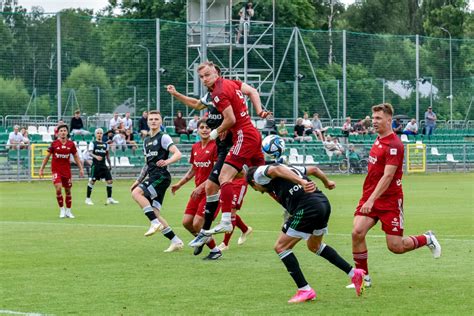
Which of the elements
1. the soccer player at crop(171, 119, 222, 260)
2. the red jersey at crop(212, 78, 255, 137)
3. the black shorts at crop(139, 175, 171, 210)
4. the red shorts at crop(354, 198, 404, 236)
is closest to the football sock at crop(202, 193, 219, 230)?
the soccer player at crop(171, 119, 222, 260)

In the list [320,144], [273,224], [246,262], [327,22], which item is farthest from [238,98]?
[327,22]

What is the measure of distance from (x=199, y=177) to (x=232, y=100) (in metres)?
2.61

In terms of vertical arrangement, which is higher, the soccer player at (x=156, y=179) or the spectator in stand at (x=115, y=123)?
the spectator in stand at (x=115, y=123)

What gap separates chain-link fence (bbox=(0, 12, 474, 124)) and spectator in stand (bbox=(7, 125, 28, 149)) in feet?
7.16

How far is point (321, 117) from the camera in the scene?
4881 centimetres

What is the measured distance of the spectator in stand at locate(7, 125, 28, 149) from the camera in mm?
37750

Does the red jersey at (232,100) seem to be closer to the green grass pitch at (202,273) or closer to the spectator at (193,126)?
the green grass pitch at (202,273)

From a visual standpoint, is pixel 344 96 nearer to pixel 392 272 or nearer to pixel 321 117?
pixel 321 117

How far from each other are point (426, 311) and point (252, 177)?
2.31 m

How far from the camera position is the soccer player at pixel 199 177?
15.3 m

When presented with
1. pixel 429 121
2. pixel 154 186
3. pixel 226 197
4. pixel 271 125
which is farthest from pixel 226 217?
pixel 429 121

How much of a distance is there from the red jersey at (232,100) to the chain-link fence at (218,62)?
2713cm

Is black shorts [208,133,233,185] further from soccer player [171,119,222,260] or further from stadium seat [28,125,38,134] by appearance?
stadium seat [28,125,38,134]

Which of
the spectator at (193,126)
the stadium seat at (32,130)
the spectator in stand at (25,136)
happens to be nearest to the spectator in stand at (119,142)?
the spectator in stand at (25,136)
